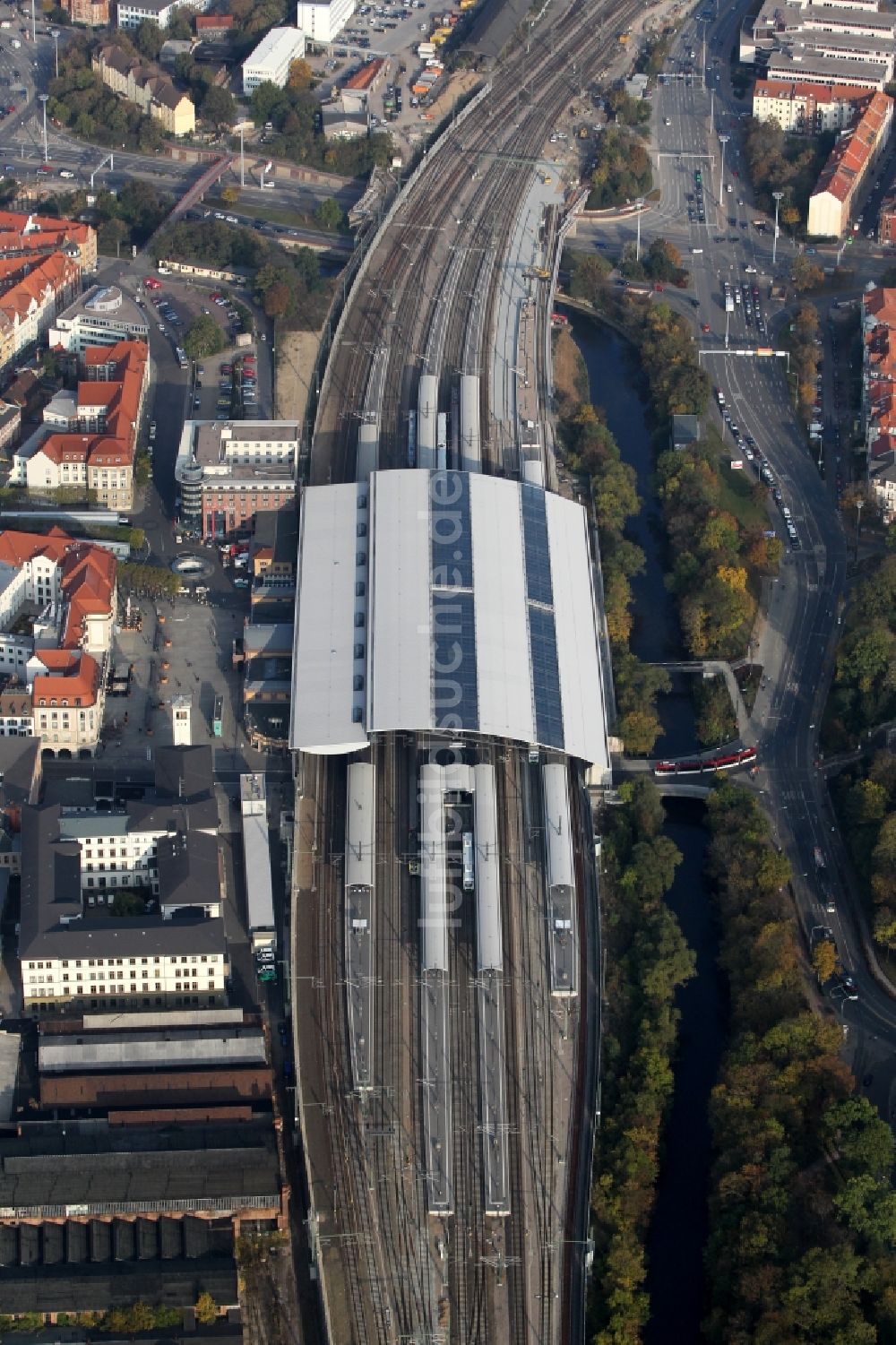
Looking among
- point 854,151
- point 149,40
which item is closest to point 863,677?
point 854,151

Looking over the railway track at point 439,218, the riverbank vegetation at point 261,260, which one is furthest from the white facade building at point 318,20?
the riverbank vegetation at point 261,260

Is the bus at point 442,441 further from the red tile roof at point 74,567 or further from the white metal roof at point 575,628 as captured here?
the red tile roof at point 74,567

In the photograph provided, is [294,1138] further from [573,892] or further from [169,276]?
[169,276]

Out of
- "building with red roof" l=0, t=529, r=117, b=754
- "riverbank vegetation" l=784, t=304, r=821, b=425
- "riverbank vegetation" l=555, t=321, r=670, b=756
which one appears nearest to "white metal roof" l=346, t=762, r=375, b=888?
"building with red roof" l=0, t=529, r=117, b=754

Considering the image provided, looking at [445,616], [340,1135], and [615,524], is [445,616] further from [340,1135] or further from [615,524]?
[340,1135]

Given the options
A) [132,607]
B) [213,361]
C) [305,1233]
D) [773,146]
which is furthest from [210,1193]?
[773,146]

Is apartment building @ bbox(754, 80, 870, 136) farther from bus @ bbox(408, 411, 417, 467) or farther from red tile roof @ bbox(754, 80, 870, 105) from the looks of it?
bus @ bbox(408, 411, 417, 467)
